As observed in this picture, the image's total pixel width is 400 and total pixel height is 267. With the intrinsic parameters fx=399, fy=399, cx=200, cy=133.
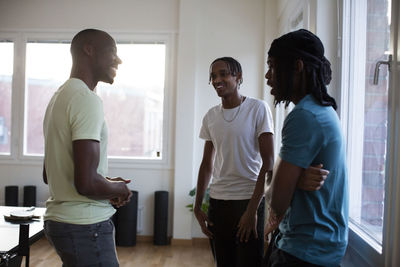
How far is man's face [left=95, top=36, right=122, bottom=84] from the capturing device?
1399 mm

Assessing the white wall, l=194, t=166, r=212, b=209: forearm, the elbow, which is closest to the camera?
the elbow

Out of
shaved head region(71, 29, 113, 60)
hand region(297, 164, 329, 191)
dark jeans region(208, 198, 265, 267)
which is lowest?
dark jeans region(208, 198, 265, 267)

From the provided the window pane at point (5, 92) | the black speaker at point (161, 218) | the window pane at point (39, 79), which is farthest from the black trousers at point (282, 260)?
the window pane at point (5, 92)

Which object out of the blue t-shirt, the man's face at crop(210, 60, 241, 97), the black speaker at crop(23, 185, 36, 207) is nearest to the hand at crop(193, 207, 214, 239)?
the man's face at crop(210, 60, 241, 97)

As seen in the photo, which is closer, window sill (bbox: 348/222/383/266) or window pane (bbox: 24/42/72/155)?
window sill (bbox: 348/222/383/266)

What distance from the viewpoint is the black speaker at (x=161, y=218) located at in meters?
4.32

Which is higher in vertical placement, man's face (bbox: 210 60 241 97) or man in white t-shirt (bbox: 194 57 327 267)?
man's face (bbox: 210 60 241 97)

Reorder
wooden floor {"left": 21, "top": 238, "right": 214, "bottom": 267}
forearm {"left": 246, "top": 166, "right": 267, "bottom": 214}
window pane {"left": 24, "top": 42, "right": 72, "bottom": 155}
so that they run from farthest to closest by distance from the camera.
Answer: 1. window pane {"left": 24, "top": 42, "right": 72, "bottom": 155}
2. wooden floor {"left": 21, "top": 238, "right": 214, "bottom": 267}
3. forearm {"left": 246, "top": 166, "right": 267, "bottom": 214}

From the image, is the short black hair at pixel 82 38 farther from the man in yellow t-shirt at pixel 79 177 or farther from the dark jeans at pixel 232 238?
the dark jeans at pixel 232 238

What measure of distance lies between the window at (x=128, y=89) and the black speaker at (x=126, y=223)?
24.5 inches

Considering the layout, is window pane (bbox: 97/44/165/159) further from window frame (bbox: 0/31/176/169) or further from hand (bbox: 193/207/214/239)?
hand (bbox: 193/207/214/239)

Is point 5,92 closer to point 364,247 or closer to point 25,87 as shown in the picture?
point 25,87

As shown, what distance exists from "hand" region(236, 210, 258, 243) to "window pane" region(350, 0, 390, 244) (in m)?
0.51

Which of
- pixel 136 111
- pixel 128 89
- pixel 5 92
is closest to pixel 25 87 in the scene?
pixel 5 92
